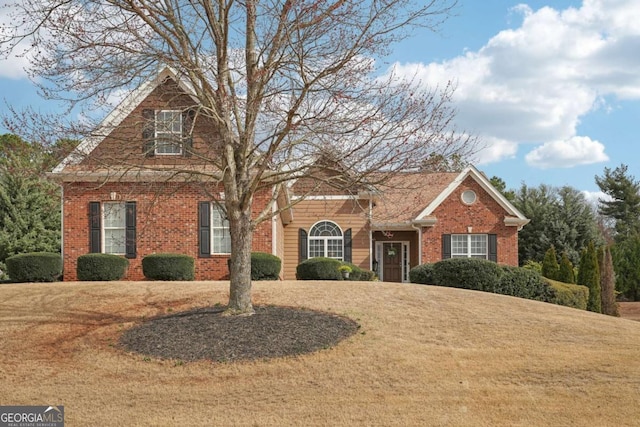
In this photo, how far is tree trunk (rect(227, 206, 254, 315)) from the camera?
12523 millimetres

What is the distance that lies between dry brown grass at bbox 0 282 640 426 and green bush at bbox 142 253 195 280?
185 inches

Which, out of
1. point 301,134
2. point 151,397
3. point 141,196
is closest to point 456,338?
point 301,134

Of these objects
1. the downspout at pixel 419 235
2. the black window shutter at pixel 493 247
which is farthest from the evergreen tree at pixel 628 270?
the downspout at pixel 419 235

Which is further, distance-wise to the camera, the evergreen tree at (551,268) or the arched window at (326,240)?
the arched window at (326,240)

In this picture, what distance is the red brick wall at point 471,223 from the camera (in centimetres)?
A: 2616

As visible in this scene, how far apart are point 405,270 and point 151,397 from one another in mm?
20099

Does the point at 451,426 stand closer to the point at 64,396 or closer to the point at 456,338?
the point at 456,338

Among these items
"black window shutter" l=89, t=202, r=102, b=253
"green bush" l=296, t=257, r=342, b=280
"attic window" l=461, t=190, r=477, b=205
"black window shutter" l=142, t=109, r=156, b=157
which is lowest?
"green bush" l=296, t=257, r=342, b=280

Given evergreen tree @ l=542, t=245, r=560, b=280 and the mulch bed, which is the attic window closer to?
evergreen tree @ l=542, t=245, r=560, b=280

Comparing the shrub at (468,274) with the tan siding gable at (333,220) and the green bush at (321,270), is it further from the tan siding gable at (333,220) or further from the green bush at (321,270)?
the tan siding gable at (333,220)

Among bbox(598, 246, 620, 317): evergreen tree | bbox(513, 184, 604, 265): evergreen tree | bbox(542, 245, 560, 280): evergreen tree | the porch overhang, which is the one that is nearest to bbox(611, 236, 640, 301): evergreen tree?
bbox(513, 184, 604, 265): evergreen tree

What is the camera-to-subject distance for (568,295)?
782 inches

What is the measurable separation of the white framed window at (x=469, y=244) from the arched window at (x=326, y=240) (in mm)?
4581

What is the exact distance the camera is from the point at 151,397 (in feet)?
31.4
